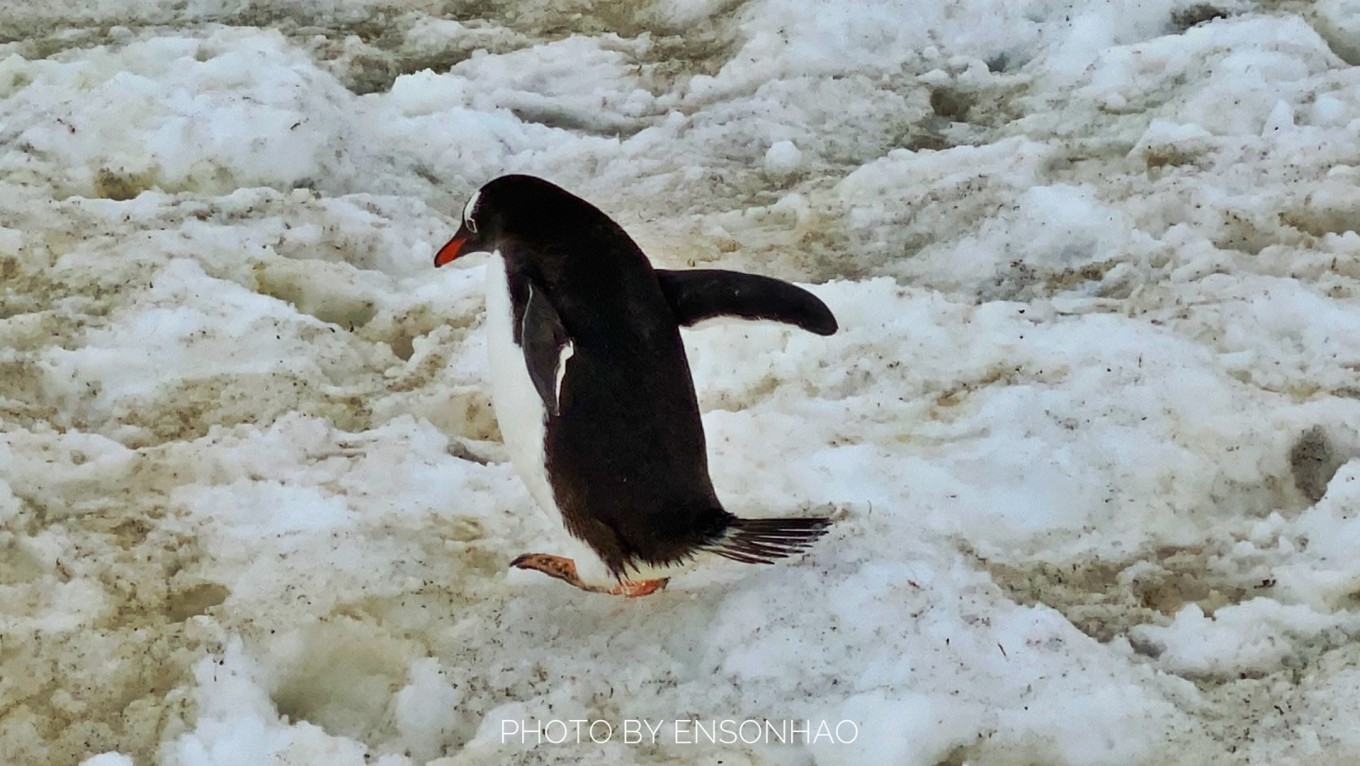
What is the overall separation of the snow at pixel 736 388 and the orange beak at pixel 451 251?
0.35m

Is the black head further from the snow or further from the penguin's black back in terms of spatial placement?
the snow

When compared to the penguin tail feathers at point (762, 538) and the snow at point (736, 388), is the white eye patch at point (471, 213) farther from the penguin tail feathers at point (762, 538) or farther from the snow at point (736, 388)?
the penguin tail feathers at point (762, 538)

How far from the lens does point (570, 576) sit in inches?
73.2

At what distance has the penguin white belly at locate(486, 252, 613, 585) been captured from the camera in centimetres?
177

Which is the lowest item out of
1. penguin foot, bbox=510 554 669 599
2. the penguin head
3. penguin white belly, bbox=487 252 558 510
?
penguin foot, bbox=510 554 669 599

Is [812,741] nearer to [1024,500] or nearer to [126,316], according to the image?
[1024,500]

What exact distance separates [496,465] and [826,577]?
2.21 feet

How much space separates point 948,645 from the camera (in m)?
1.69

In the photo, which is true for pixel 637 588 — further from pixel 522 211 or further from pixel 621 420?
pixel 522 211

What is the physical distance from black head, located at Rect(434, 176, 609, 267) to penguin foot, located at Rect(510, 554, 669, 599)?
50 centimetres

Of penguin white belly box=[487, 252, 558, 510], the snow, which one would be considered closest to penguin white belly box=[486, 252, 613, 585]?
penguin white belly box=[487, 252, 558, 510]

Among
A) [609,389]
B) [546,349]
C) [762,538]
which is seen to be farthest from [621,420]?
[762,538]

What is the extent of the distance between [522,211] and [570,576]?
580 millimetres

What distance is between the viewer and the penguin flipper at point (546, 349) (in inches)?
64.7
